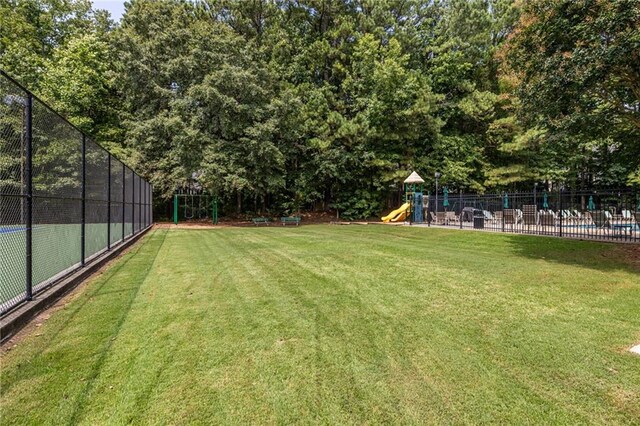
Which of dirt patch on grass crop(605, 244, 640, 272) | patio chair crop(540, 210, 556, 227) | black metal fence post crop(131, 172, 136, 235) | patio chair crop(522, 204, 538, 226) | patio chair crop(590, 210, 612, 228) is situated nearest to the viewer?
dirt patch on grass crop(605, 244, 640, 272)

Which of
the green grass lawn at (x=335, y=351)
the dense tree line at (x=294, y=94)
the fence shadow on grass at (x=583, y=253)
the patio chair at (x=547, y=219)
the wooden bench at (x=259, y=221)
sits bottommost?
the green grass lawn at (x=335, y=351)

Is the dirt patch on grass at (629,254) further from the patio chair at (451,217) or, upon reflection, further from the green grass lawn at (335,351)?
the patio chair at (451,217)

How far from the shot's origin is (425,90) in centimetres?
2464

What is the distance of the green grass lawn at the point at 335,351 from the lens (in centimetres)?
246

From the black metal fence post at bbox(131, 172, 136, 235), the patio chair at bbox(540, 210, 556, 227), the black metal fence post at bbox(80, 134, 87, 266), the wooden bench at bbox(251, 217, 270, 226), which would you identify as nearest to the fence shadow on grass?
the patio chair at bbox(540, 210, 556, 227)

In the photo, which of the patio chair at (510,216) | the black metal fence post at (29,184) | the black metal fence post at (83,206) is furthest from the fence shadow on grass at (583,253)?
the black metal fence post at (83,206)

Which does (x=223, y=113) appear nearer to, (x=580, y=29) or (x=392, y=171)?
(x=392, y=171)

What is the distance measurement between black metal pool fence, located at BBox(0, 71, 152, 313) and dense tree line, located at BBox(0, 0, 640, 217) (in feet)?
44.7

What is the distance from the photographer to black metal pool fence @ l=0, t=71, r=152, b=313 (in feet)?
13.6

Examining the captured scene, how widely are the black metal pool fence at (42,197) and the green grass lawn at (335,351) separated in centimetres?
74

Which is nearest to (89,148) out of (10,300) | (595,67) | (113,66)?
(10,300)

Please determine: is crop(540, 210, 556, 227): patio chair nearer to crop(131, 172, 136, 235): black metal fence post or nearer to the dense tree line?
the dense tree line

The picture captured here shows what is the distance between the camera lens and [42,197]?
4.86m

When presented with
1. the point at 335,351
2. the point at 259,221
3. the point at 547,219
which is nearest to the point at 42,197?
the point at 335,351
